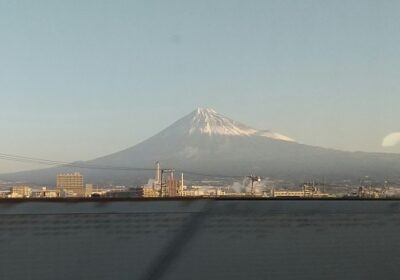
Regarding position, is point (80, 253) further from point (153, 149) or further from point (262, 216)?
point (153, 149)

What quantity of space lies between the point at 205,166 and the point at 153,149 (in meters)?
12.3

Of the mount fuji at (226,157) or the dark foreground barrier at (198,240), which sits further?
Answer: the mount fuji at (226,157)

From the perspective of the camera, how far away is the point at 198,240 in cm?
705

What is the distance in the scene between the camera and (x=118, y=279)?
262 inches

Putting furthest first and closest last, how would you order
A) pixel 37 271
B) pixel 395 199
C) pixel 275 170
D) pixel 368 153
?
pixel 368 153 → pixel 275 170 → pixel 395 199 → pixel 37 271

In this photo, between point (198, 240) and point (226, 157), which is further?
point (226, 157)

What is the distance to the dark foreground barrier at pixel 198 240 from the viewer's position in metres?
6.64

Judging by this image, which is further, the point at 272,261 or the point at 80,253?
the point at 272,261

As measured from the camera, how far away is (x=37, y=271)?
652 centimetres

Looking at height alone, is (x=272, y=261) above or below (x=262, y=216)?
below

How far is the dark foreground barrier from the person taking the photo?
6645mm

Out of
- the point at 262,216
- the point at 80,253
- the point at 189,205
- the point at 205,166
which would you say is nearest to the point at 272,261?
the point at 262,216

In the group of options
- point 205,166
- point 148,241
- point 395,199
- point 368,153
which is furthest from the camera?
point 368,153

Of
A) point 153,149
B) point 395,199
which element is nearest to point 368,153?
point 153,149
